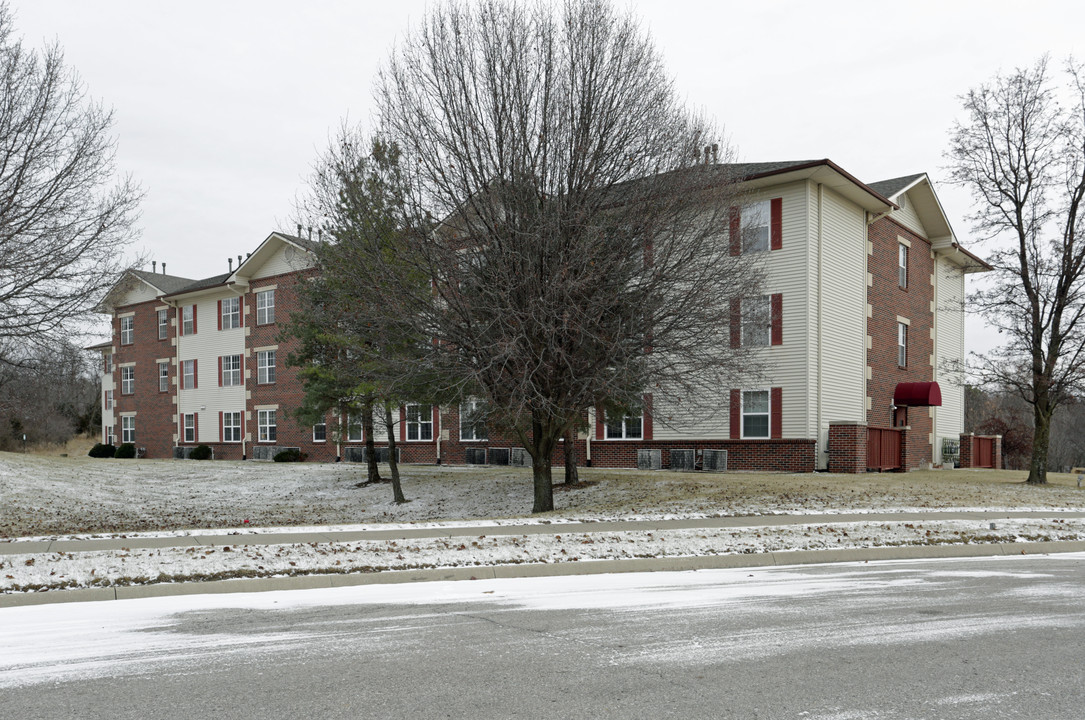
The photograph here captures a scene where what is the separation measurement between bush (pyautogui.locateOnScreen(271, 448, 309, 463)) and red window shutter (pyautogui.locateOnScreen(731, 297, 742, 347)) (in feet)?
88.4

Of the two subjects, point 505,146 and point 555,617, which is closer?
point 555,617

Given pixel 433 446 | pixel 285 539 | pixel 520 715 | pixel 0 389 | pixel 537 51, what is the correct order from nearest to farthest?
pixel 520 715
pixel 285 539
pixel 537 51
pixel 0 389
pixel 433 446

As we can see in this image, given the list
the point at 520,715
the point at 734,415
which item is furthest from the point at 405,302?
the point at 734,415

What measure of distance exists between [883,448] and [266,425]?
2867cm

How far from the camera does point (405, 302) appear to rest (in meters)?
16.3

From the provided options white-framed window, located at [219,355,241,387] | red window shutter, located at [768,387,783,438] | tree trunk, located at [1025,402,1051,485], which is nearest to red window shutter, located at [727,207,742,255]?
red window shutter, located at [768,387,783,438]

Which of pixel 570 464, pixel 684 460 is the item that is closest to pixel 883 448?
pixel 684 460

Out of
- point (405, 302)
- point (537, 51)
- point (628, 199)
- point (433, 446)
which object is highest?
point (537, 51)

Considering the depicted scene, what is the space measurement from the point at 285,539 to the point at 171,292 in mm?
40027

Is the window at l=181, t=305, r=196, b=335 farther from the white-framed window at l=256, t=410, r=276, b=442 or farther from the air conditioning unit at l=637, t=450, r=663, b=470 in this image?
the air conditioning unit at l=637, t=450, r=663, b=470

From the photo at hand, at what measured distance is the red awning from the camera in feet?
98.5

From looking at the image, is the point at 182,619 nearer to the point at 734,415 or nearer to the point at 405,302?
the point at 405,302

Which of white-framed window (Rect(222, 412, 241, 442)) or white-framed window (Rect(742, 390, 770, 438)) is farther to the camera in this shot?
white-framed window (Rect(222, 412, 241, 442))

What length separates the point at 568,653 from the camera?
21.1 feet
